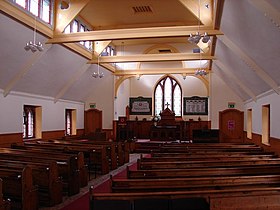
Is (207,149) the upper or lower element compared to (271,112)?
lower

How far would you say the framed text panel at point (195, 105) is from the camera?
57.9ft

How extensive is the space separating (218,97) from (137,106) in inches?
207

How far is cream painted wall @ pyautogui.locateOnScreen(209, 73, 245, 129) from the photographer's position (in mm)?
15258

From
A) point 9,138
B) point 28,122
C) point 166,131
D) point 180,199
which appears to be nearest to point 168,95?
point 166,131

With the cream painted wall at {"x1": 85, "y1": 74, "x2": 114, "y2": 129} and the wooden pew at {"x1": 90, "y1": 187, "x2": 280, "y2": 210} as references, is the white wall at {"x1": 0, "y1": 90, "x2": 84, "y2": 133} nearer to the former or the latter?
the cream painted wall at {"x1": 85, "y1": 74, "x2": 114, "y2": 129}

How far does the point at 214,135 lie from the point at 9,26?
389 inches

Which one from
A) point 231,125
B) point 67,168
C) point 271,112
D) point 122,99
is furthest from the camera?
point 122,99

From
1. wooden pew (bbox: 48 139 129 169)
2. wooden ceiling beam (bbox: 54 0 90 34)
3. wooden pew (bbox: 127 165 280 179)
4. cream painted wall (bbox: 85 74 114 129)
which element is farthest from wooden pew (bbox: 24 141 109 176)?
cream painted wall (bbox: 85 74 114 129)

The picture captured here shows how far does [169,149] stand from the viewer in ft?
30.4

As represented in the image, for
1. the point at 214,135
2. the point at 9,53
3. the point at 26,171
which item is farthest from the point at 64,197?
the point at 214,135

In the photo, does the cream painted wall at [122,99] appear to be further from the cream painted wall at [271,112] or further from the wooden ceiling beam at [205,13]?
the wooden ceiling beam at [205,13]

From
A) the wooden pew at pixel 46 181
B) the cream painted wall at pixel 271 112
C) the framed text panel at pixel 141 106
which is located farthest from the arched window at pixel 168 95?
the wooden pew at pixel 46 181

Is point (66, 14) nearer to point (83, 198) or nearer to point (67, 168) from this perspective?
point (67, 168)

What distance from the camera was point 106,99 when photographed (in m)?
16.3
